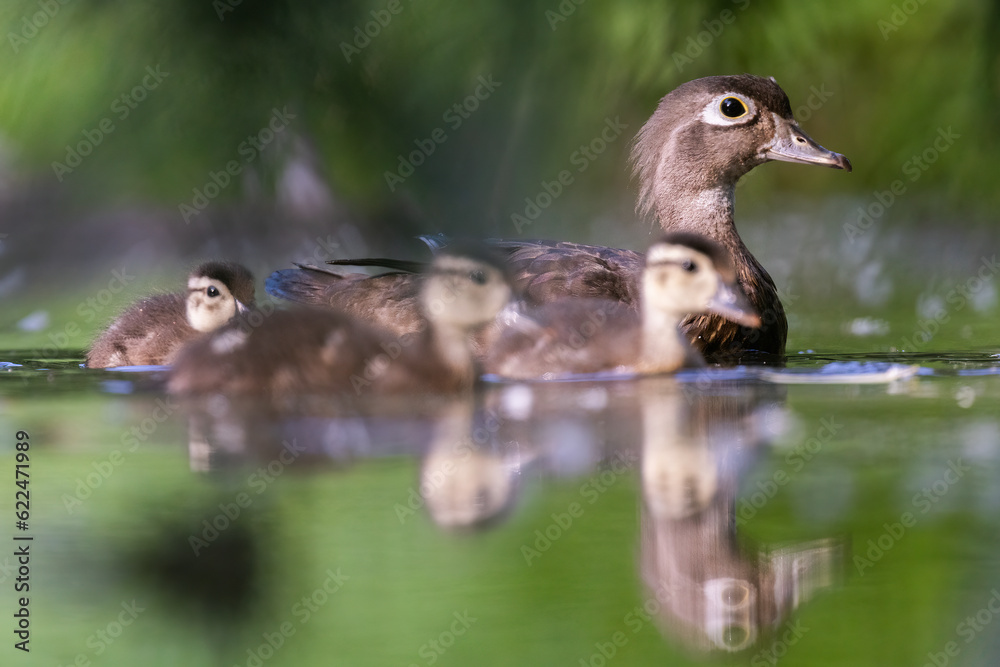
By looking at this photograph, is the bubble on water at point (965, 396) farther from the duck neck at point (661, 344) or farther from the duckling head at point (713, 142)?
the duckling head at point (713, 142)

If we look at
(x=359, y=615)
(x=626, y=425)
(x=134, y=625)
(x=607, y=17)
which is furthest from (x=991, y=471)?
(x=607, y=17)

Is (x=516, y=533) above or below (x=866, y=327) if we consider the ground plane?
below

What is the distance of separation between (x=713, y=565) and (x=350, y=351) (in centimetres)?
128

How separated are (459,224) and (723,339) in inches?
27.4

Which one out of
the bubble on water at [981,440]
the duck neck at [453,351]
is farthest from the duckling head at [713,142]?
the bubble on water at [981,440]

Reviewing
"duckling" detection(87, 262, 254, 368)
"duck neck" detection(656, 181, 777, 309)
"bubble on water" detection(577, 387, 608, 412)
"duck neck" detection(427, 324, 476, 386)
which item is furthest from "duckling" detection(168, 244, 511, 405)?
"duck neck" detection(656, 181, 777, 309)

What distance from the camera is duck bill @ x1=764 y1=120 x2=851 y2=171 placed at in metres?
3.54

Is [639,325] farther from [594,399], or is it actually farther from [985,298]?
[985,298]

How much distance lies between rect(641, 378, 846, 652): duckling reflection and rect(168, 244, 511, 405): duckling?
2.64 ft

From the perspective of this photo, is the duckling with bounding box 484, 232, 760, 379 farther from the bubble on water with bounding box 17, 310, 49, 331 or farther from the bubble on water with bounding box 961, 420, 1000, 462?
the bubble on water with bounding box 17, 310, 49, 331

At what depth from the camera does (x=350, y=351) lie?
2.69 m

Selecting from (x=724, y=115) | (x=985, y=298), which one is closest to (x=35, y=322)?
(x=724, y=115)

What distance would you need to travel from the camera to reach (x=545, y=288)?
3316mm

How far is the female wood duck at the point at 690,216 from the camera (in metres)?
3.38
